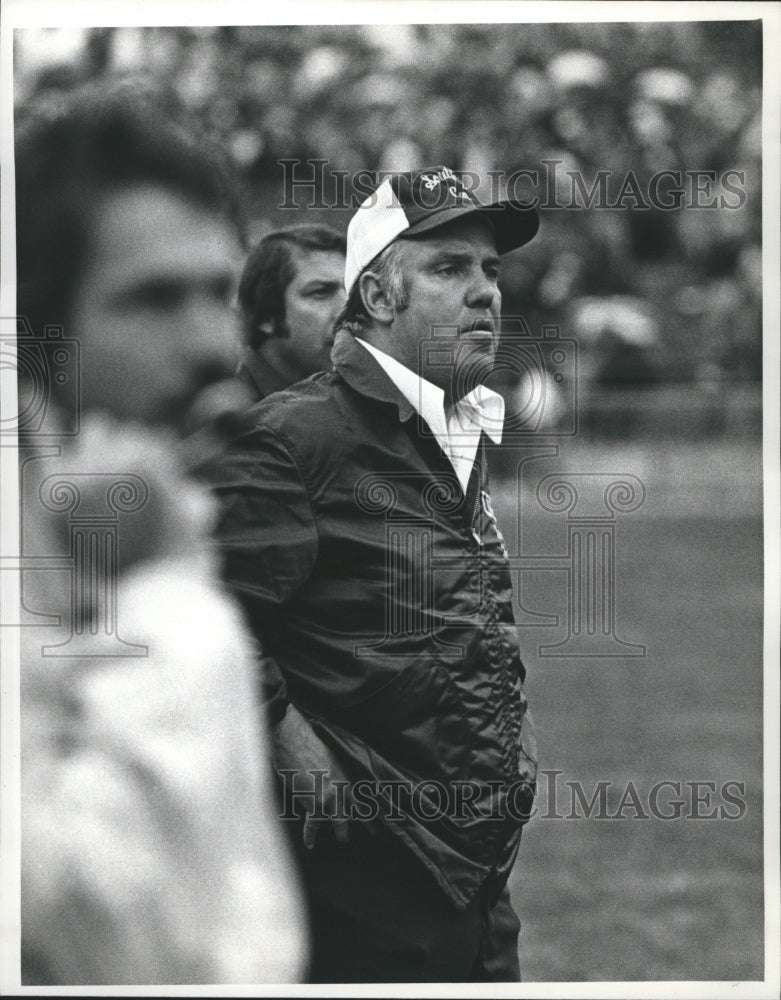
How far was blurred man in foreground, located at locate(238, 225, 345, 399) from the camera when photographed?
366 centimetres

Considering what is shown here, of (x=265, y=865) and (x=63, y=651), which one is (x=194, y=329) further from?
(x=265, y=865)

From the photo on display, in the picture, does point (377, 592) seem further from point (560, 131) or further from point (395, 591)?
point (560, 131)

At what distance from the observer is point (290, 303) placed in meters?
3.68

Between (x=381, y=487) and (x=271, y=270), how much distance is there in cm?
61

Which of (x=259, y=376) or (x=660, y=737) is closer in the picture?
(x=259, y=376)

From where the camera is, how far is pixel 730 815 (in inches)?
150

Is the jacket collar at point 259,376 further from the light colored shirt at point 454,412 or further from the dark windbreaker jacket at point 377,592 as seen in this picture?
the light colored shirt at point 454,412

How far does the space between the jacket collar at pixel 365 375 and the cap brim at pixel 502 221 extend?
1.01 ft

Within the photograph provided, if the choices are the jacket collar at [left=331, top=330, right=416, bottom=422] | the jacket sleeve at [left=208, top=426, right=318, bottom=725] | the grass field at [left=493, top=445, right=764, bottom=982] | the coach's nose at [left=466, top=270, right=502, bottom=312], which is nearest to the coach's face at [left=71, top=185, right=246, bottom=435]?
the jacket sleeve at [left=208, top=426, right=318, bottom=725]

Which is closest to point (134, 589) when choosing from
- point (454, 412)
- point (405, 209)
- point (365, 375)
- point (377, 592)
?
point (377, 592)

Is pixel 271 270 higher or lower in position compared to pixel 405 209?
lower

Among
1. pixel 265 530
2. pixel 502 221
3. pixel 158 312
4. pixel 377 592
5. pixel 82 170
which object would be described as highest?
pixel 82 170

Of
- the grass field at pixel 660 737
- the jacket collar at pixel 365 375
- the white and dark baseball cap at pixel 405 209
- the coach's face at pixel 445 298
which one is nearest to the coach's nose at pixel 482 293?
the coach's face at pixel 445 298

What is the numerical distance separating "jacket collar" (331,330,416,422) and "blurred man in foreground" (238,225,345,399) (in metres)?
0.03
